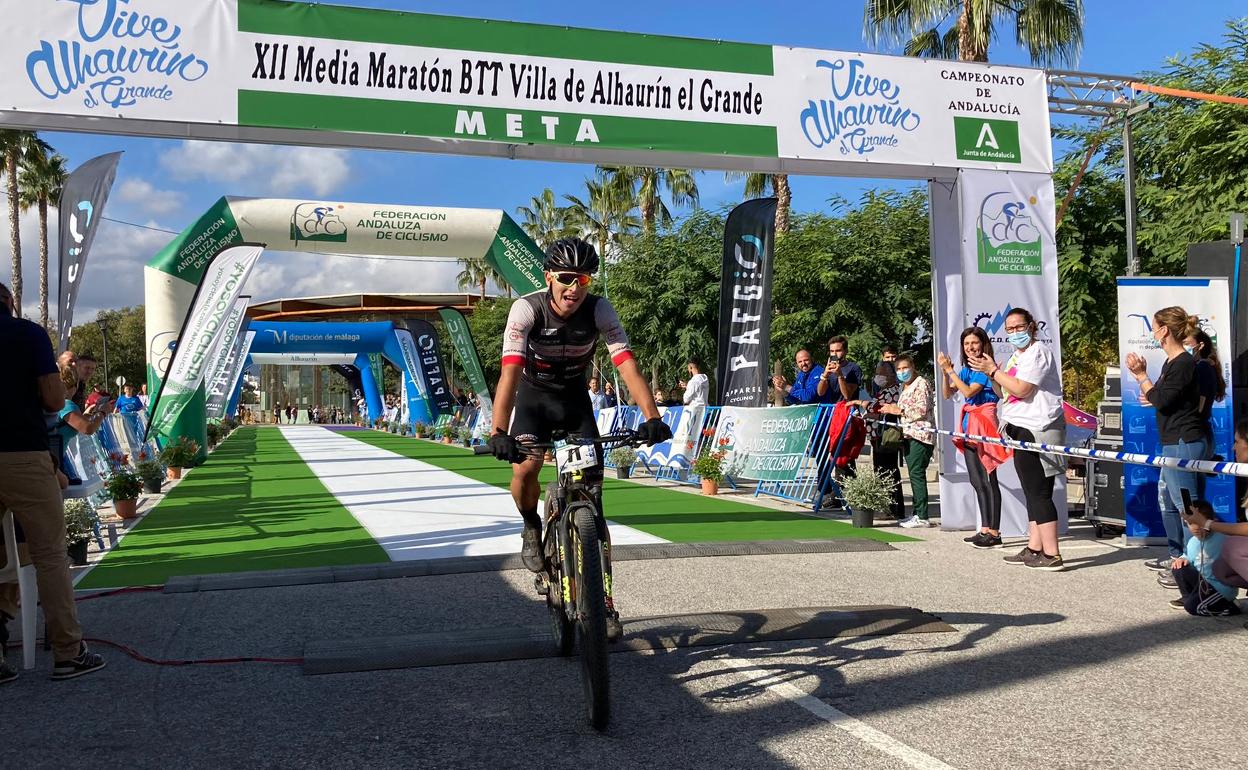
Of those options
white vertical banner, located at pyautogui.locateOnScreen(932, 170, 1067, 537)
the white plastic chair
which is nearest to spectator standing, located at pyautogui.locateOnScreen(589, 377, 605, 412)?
white vertical banner, located at pyautogui.locateOnScreen(932, 170, 1067, 537)

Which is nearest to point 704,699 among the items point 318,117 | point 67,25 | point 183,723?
point 183,723

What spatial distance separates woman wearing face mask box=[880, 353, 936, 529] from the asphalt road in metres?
3.98

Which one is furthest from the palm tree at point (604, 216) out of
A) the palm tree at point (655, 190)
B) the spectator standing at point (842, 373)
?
the spectator standing at point (842, 373)

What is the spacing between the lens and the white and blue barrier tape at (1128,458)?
5.64 m

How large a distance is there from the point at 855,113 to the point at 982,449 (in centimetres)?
346

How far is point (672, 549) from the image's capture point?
850 centimetres

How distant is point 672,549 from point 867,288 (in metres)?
17.7

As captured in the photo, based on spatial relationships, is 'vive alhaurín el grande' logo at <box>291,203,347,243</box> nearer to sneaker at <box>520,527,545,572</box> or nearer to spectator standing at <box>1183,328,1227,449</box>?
sneaker at <box>520,527,545,572</box>

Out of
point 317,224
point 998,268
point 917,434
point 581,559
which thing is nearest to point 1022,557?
point 917,434

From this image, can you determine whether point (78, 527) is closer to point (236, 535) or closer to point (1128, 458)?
point (236, 535)

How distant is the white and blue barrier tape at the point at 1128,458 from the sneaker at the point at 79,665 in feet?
19.1

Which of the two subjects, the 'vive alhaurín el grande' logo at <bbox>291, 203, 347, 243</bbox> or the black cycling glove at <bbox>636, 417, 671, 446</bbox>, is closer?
the black cycling glove at <bbox>636, 417, 671, 446</bbox>

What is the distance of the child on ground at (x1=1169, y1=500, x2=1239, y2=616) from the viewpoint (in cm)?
586

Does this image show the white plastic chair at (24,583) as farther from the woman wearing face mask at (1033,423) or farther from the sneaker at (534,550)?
the woman wearing face mask at (1033,423)
